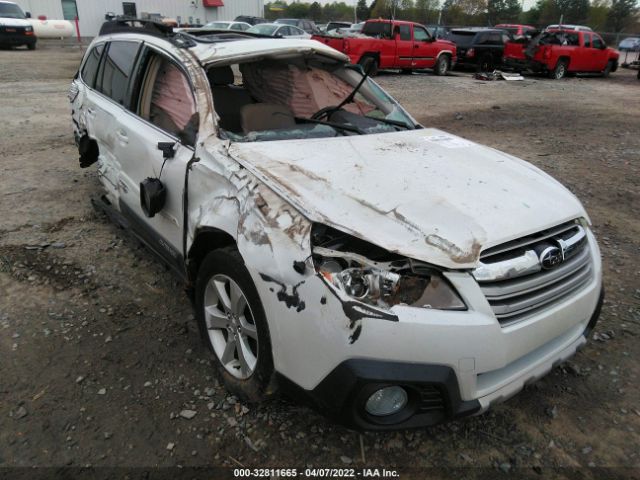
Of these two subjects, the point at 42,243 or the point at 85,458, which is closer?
the point at 85,458

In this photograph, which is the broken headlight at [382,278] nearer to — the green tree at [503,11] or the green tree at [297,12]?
the green tree at [503,11]

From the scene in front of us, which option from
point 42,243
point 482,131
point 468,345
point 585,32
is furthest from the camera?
point 585,32

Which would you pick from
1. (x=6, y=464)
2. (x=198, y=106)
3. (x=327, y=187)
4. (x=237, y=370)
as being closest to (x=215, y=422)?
(x=237, y=370)

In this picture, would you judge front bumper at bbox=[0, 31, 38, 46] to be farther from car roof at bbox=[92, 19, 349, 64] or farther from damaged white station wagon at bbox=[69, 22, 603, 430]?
damaged white station wagon at bbox=[69, 22, 603, 430]

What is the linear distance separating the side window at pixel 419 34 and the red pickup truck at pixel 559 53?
2.99 metres

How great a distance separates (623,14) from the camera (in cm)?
4375

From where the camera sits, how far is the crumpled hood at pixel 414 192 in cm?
188

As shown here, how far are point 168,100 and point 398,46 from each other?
13422 millimetres

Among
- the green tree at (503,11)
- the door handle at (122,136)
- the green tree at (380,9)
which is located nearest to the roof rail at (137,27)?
the door handle at (122,136)

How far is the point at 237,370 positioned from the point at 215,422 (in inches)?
9.9

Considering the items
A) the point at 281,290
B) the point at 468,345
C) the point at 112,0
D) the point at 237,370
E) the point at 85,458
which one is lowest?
the point at 85,458

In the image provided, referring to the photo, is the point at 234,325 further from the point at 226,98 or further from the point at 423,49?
the point at 423,49

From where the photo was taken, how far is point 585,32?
1714 centimetres

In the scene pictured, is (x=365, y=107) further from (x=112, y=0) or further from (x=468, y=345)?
(x=112, y=0)
